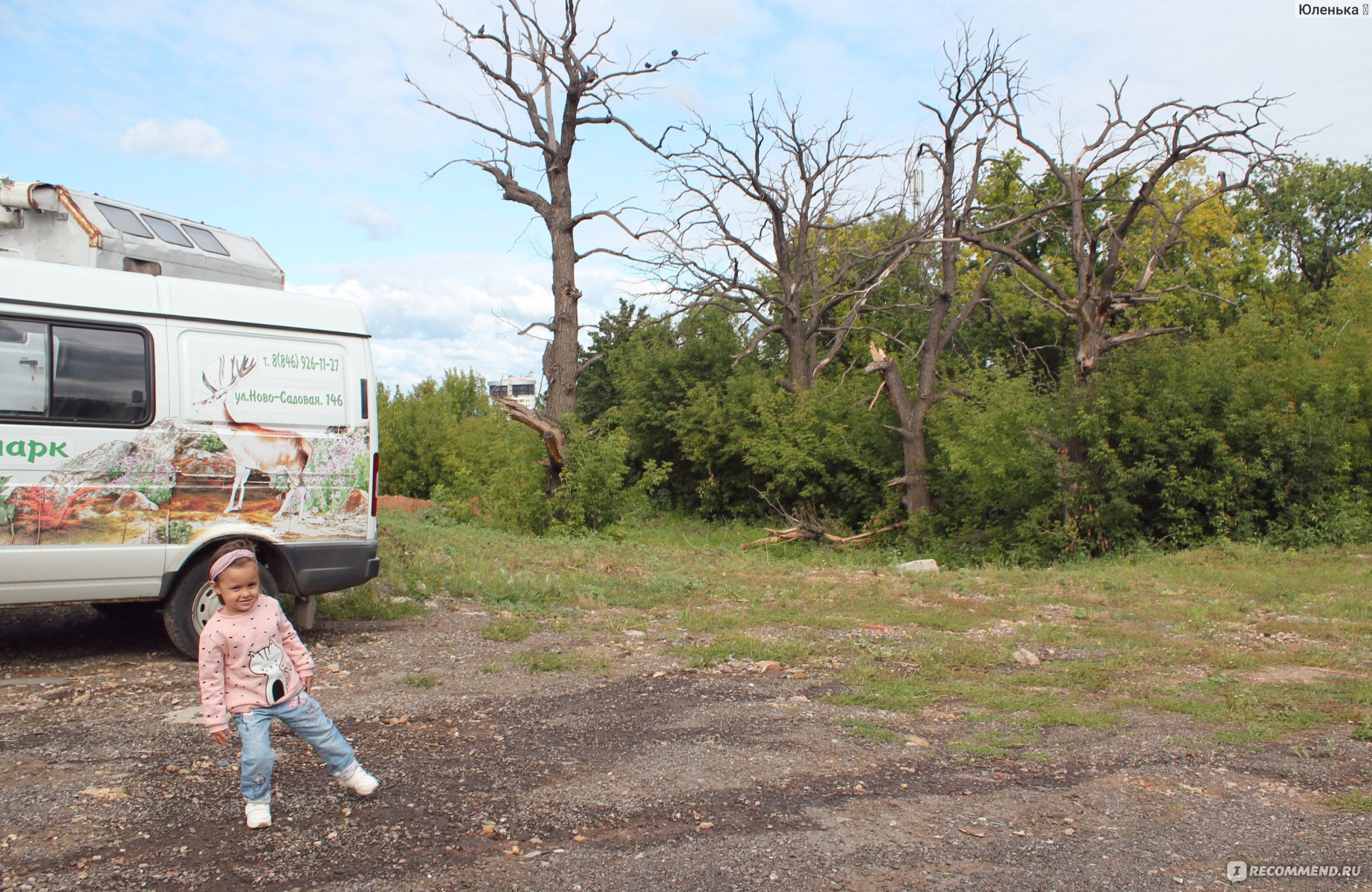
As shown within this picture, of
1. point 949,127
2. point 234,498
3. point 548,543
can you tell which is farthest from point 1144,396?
point 234,498

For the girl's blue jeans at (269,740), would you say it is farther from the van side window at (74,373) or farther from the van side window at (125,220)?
the van side window at (125,220)

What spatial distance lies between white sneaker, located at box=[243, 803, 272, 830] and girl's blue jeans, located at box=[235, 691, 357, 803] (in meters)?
0.03

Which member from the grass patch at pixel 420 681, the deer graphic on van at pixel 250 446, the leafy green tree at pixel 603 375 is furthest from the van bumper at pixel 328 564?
the leafy green tree at pixel 603 375

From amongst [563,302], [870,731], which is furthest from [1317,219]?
[870,731]

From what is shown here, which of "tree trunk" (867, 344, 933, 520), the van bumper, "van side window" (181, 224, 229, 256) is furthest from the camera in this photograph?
"tree trunk" (867, 344, 933, 520)

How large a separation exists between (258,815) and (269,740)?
35 centimetres

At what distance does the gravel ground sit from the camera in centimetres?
386

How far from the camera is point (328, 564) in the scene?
294 inches

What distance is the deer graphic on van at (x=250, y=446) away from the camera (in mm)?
7020

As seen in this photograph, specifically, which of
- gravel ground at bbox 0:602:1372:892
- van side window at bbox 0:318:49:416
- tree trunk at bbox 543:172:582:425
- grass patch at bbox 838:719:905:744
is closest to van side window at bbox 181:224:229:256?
van side window at bbox 0:318:49:416

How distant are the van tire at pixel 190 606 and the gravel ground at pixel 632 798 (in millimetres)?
310

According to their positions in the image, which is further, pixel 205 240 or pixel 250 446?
pixel 205 240

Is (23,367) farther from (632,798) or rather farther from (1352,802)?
(1352,802)

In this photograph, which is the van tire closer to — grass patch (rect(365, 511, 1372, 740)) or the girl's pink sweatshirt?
grass patch (rect(365, 511, 1372, 740))
